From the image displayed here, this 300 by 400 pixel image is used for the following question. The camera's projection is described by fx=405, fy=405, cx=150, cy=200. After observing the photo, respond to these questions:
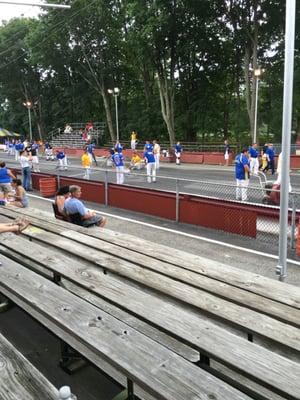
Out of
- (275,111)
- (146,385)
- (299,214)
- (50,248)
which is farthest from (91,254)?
(275,111)

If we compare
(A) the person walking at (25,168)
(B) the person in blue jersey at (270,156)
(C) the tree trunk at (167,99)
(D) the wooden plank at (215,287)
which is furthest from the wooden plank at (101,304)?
(C) the tree trunk at (167,99)

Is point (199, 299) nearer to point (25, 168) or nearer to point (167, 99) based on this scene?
point (25, 168)

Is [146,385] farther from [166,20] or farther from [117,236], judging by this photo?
[166,20]

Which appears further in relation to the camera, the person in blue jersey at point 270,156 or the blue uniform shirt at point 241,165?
the person in blue jersey at point 270,156

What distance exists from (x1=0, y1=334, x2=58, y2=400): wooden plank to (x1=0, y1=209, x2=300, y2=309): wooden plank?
1896mm

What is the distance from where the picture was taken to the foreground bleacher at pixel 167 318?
2311 millimetres

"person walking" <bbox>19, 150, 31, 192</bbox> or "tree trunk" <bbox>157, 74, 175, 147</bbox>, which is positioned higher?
"tree trunk" <bbox>157, 74, 175, 147</bbox>

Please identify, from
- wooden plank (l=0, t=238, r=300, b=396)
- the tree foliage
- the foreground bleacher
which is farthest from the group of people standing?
the tree foliage

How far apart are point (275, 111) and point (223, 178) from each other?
16.8 meters

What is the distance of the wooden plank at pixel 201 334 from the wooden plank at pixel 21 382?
86 centimetres

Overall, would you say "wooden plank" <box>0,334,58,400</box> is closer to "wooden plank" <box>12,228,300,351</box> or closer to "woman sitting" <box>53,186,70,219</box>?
"wooden plank" <box>12,228,300,351</box>

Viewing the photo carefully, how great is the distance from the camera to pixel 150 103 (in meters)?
46.3

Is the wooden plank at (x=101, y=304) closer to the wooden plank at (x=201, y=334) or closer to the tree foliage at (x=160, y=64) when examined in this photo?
the wooden plank at (x=201, y=334)

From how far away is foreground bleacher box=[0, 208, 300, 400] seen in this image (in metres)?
2.31
